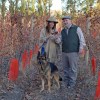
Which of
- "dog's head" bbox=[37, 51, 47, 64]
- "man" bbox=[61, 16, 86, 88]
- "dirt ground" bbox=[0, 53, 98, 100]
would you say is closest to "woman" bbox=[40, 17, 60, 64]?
"dog's head" bbox=[37, 51, 47, 64]

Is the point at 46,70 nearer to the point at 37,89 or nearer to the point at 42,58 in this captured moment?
the point at 42,58

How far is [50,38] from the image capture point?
5961 mm

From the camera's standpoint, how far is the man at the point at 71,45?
6113mm

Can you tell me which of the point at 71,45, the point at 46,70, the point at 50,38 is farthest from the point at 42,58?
the point at 71,45

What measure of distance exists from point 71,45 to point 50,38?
53 centimetres

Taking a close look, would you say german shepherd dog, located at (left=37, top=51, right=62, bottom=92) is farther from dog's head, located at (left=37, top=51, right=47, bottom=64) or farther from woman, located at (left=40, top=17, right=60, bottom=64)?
woman, located at (left=40, top=17, right=60, bottom=64)

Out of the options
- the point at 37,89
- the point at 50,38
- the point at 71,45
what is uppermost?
the point at 50,38

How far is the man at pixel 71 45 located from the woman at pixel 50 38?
27 cm

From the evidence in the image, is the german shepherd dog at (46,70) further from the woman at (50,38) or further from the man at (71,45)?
the man at (71,45)

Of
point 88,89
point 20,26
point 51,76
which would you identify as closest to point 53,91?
point 51,76

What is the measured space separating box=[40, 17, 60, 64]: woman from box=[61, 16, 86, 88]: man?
27cm

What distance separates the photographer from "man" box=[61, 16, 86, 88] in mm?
6113

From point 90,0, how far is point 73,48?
187 inches

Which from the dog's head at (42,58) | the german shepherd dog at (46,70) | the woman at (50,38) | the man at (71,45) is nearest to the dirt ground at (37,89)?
the german shepherd dog at (46,70)
